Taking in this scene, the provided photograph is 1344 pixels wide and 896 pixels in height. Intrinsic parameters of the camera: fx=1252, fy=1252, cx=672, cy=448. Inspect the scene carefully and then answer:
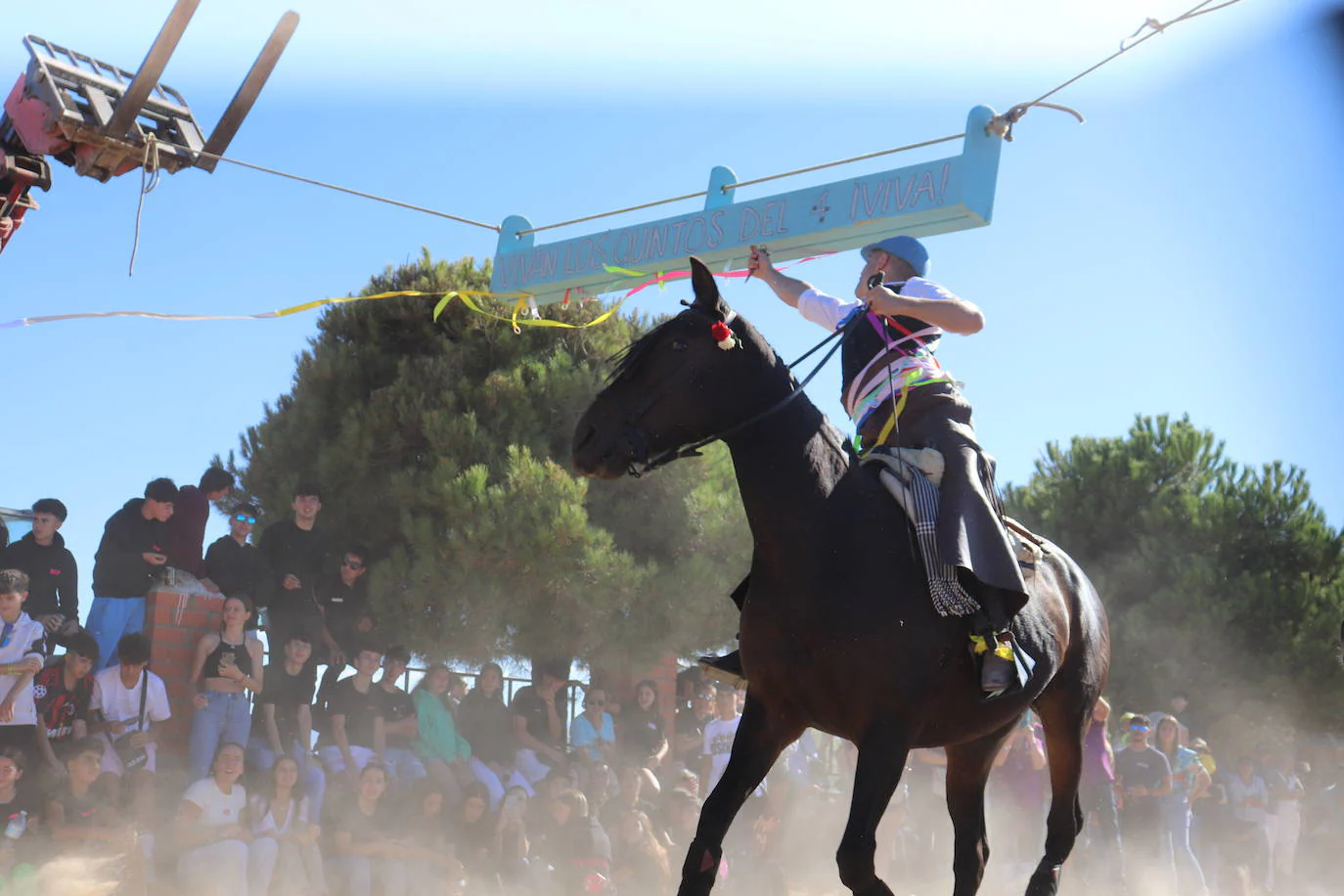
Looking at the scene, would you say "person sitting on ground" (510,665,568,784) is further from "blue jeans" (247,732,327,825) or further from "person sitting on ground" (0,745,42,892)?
"person sitting on ground" (0,745,42,892)

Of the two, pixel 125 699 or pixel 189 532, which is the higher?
pixel 189 532

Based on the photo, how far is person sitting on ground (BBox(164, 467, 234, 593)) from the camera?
881 centimetres

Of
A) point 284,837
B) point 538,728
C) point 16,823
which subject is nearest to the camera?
point 16,823

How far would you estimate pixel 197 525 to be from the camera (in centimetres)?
901

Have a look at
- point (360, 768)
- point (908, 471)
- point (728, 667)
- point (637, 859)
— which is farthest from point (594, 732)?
point (908, 471)

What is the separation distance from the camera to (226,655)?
8578 millimetres

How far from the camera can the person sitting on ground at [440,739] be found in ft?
31.2

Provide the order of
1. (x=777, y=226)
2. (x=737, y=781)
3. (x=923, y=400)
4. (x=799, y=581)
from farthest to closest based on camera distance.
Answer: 1. (x=777, y=226)
2. (x=923, y=400)
3. (x=737, y=781)
4. (x=799, y=581)

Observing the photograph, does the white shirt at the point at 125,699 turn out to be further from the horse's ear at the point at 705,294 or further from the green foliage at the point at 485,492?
the horse's ear at the point at 705,294

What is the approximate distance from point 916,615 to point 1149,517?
554 inches

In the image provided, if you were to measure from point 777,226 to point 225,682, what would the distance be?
5.01 m

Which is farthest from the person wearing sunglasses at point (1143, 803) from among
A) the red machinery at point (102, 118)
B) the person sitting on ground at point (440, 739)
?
the red machinery at point (102, 118)

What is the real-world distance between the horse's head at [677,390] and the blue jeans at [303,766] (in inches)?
206

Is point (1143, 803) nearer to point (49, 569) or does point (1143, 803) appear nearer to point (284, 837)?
point (284, 837)
